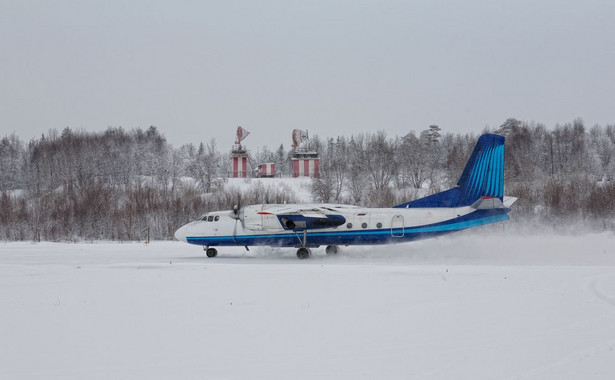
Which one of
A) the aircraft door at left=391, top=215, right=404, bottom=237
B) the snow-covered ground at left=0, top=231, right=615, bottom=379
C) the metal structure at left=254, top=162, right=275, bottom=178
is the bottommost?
the snow-covered ground at left=0, top=231, right=615, bottom=379

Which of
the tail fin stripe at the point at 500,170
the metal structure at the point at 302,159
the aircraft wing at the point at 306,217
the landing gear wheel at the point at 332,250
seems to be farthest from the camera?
the metal structure at the point at 302,159

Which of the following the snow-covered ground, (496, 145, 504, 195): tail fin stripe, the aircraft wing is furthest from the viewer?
the aircraft wing

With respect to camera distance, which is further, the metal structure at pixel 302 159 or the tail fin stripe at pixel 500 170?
the metal structure at pixel 302 159

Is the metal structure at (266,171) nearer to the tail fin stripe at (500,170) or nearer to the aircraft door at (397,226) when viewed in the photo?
the aircraft door at (397,226)

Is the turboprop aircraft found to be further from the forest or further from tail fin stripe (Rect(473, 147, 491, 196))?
the forest

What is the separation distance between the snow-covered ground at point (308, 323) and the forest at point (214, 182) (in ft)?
72.2

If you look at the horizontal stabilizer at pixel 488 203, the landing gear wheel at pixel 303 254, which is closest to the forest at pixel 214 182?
the horizontal stabilizer at pixel 488 203

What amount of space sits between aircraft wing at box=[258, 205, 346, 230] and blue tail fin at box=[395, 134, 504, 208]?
16.0 feet

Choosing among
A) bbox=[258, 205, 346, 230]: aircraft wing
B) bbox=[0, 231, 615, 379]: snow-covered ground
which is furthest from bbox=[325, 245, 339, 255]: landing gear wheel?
bbox=[0, 231, 615, 379]: snow-covered ground

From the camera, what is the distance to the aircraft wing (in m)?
22.7

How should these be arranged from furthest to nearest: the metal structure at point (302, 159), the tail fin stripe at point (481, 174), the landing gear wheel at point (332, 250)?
the metal structure at point (302, 159) < the landing gear wheel at point (332, 250) < the tail fin stripe at point (481, 174)

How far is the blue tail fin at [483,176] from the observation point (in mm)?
21234

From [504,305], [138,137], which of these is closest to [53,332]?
[504,305]

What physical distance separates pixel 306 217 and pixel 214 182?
142 ft
